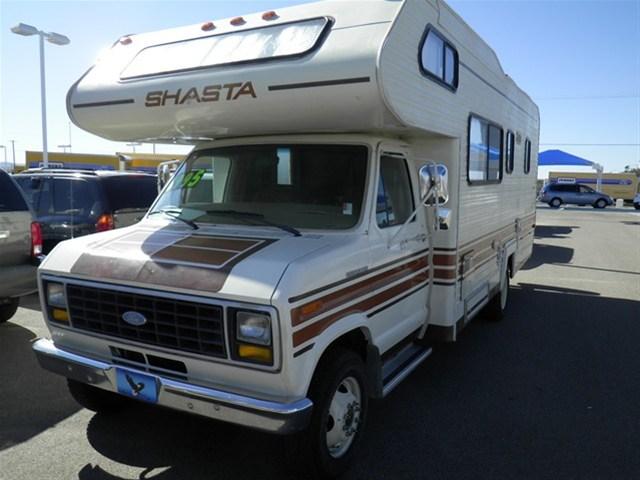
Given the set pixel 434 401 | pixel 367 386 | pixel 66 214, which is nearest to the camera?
pixel 367 386

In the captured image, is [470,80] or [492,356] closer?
[470,80]

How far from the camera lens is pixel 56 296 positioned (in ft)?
11.6

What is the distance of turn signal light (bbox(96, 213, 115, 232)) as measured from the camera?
290 inches

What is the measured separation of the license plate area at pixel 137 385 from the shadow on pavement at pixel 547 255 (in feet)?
32.0

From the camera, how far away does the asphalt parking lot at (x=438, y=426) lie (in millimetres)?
3516

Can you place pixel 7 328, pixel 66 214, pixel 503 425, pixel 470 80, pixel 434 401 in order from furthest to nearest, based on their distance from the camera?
1. pixel 66 214
2. pixel 7 328
3. pixel 470 80
4. pixel 434 401
5. pixel 503 425

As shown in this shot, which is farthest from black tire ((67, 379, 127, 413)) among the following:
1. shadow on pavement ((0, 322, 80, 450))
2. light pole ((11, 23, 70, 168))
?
light pole ((11, 23, 70, 168))

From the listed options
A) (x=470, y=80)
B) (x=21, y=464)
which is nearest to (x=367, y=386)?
(x=21, y=464)

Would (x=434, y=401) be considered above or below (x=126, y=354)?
below

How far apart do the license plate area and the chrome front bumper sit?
0.03 m

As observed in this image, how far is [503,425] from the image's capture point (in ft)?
13.6

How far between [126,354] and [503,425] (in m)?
2.83

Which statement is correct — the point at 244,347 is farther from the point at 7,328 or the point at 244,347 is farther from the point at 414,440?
the point at 7,328

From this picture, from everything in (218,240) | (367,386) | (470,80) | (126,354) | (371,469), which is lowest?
(371,469)
